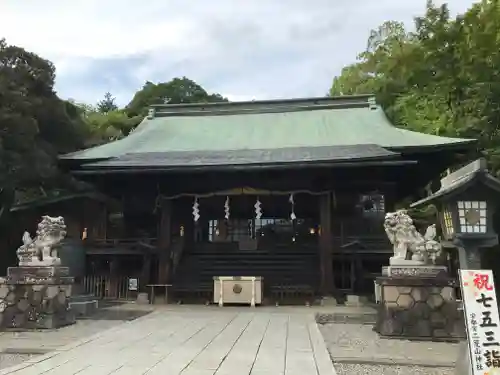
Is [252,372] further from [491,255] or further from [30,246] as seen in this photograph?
[491,255]

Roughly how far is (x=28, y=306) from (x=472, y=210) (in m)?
7.17

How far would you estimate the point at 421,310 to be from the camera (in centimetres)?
721

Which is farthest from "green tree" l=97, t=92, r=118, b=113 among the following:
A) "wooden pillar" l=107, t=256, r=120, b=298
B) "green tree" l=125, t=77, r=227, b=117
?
"wooden pillar" l=107, t=256, r=120, b=298

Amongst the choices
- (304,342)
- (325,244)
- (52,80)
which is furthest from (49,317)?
(52,80)

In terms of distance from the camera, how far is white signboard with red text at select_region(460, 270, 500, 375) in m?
3.79

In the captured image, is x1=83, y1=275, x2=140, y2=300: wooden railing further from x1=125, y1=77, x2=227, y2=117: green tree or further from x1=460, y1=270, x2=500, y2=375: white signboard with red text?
x1=125, y1=77, x2=227, y2=117: green tree

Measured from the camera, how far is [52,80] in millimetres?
16656

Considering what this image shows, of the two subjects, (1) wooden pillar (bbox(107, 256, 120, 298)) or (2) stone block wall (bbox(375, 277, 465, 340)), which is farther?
(1) wooden pillar (bbox(107, 256, 120, 298))

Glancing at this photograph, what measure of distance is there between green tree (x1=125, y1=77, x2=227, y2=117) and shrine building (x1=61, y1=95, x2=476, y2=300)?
2220cm

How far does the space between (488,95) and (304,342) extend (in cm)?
845

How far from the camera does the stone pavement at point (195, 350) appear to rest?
4.90m

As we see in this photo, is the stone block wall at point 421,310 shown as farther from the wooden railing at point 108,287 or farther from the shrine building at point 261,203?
the wooden railing at point 108,287

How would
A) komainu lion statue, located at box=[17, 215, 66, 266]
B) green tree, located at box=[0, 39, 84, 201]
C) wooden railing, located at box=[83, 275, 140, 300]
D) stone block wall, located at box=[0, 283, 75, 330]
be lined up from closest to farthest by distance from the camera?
stone block wall, located at box=[0, 283, 75, 330], komainu lion statue, located at box=[17, 215, 66, 266], wooden railing, located at box=[83, 275, 140, 300], green tree, located at box=[0, 39, 84, 201]

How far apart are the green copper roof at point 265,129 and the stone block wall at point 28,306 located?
6.36 m
